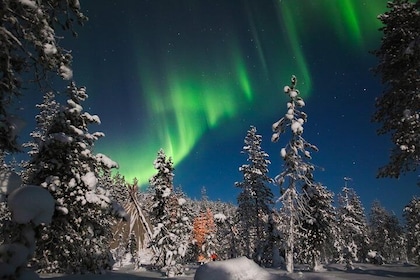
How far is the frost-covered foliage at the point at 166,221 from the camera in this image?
112 ft

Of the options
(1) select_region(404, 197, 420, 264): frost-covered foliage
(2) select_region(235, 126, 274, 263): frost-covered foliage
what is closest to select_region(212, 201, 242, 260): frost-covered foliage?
(2) select_region(235, 126, 274, 263): frost-covered foliage

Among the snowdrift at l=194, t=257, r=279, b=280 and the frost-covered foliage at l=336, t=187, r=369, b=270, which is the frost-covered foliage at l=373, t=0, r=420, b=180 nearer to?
the snowdrift at l=194, t=257, r=279, b=280

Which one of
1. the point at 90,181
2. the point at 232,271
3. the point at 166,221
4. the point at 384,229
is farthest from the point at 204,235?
the point at 232,271

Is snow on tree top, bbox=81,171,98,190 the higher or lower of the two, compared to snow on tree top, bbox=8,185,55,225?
higher

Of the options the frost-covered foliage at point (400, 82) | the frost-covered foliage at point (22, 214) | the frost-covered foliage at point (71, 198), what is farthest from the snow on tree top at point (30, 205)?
the frost-covered foliage at point (400, 82)

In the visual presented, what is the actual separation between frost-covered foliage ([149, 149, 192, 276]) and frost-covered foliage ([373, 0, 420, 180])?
81.0 feet

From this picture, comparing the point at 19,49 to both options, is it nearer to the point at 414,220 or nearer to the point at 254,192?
the point at 254,192

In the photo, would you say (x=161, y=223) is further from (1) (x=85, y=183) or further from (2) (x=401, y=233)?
(2) (x=401, y=233)

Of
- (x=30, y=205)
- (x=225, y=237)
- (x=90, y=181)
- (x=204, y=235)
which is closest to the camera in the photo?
(x=30, y=205)

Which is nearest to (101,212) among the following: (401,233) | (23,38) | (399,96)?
(23,38)

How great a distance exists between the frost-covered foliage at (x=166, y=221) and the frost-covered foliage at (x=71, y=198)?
19.7 m

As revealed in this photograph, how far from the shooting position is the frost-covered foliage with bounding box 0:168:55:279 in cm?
616

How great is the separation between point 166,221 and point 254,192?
36.7ft

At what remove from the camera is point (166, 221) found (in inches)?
1372
